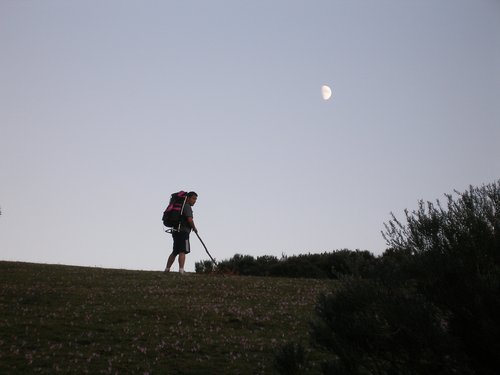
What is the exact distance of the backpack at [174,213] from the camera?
20.5 metres

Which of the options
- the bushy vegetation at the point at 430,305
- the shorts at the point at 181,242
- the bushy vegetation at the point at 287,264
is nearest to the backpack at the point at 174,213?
the shorts at the point at 181,242

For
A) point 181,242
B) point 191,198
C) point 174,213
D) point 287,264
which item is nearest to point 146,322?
point 181,242

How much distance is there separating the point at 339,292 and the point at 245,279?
46.6ft

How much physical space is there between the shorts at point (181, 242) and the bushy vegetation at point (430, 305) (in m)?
12.9

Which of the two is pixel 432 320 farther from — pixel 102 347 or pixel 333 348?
pixel 102 347

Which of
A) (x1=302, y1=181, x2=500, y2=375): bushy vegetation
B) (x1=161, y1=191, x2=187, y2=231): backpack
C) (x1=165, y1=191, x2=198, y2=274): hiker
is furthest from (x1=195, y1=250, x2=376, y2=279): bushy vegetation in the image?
(x1=302, y1=181, x2=500, y2=375): bushy vegetation

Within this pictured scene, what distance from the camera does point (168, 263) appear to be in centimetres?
2180

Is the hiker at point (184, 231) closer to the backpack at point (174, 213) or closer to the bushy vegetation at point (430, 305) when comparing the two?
the backpack at point (174, 213)

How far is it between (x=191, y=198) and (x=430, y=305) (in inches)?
577

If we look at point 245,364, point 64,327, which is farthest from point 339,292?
point 64,327

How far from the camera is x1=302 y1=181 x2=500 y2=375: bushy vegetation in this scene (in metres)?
6.85

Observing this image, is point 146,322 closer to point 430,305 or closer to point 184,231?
point 184,231

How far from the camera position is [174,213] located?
2048 centimetres

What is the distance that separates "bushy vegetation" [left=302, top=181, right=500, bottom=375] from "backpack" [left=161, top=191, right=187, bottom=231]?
13.0 m
